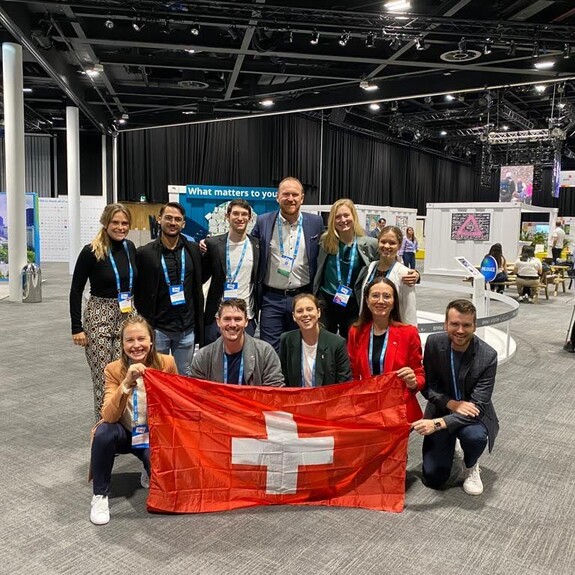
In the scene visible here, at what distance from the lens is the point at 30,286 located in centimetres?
1012

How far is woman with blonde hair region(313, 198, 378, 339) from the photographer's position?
3.44 metres

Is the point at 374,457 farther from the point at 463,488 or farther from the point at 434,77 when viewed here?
the point at 434,77

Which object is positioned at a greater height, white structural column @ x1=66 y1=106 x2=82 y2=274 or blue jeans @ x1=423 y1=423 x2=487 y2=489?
white structural column @ x1=66 y1=106 x2=82 y2=274

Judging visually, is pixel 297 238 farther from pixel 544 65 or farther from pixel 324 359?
pixel 544 65

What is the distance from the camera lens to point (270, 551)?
2379mm

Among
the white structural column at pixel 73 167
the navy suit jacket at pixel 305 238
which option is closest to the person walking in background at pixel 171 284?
the navy suit jacket at pixel 305 238

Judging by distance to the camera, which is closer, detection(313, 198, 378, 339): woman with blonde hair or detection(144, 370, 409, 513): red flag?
detection(144, 370, 409, 513): red flag

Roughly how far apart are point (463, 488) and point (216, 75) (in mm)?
11600

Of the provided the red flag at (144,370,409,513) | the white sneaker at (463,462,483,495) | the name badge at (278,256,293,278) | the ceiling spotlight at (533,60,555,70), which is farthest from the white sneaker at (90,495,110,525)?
the ceiling spotlight at (533,60,555,70)

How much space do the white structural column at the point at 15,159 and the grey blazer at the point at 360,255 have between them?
8.43 m

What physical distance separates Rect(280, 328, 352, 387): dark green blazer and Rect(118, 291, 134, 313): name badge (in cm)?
103

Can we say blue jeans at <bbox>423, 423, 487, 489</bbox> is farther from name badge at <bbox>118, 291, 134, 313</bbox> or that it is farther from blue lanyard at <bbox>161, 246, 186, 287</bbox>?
name badge at <bbox>118, 291, 134, 313</bbox>

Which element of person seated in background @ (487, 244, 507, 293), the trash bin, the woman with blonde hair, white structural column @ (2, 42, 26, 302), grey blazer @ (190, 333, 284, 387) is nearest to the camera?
grey blazer @ (190, 333, 284, 387)

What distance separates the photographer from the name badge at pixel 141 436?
2.75m
